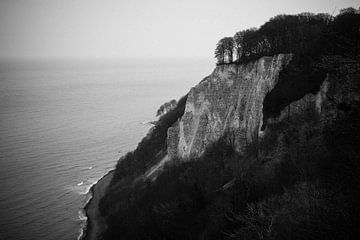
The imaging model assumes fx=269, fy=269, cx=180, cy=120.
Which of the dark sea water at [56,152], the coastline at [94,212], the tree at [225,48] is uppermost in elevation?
the tree at [225,48]

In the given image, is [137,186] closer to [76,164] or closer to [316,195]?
[76,164]

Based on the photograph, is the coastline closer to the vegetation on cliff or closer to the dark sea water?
the dark sea water

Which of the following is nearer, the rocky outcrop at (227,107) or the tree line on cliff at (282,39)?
the tree line on cliff at (282,39)

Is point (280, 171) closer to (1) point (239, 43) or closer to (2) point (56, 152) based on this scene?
(1) point (239, 43)

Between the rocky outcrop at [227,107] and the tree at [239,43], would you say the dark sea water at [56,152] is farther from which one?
→ the tree at [239,43]

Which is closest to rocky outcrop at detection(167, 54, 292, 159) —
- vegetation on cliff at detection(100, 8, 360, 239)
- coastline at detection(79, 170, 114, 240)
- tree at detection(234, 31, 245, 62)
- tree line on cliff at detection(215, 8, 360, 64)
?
vegetation on cliff at detection(100, 8, 360, 239)

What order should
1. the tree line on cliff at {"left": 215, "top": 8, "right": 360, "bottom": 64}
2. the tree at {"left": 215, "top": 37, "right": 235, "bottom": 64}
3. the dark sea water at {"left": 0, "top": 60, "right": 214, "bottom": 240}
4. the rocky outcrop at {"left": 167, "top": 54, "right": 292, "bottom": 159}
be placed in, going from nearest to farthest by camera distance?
the tree line on cliff at {"left": 215, "top": 8, "right": 360, "bottom": 64}
the rocky outcrop at {"left": 167, "top": 54, "right": 292, "bottom": 159}
the dark sea water at {"left": 0, "top": 60, "right": 214, "bottom": 240}
the tree at {"left": 215, "top": 37, "right": 235, "bottom": 64}

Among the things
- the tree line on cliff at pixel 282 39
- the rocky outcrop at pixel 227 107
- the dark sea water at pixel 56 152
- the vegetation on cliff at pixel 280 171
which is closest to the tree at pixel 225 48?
the tree line on cliff at pixel 282 39
